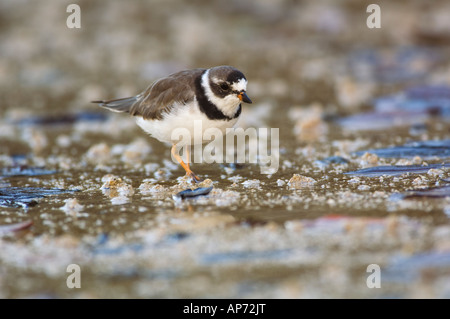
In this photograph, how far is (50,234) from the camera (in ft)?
11.5

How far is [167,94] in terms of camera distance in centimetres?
485

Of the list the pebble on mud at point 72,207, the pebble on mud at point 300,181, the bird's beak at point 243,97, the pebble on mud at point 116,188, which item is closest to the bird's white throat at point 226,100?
the bird's beak at point 243,97

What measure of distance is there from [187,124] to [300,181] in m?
0.92

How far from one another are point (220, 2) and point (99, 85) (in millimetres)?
4789

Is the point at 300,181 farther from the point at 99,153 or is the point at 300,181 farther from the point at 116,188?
the point at 99,153

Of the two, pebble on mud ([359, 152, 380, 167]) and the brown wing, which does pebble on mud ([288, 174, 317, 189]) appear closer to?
pebble on mud ([359, 152, 380, 167])

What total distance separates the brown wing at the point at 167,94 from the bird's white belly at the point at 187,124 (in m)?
0.07

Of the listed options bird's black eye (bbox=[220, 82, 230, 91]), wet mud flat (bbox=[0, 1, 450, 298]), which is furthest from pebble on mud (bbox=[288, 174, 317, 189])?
bird's black eye (bbox=[220, 82, 230, 91])

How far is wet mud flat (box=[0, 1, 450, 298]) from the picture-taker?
9.52 ft

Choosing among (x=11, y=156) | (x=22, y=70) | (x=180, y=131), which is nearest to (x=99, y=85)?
(x=22, y=70)

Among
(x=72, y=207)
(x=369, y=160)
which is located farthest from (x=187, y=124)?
(x=369, y=160)

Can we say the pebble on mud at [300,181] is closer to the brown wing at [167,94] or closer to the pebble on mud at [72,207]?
the brown wing at [167,94]

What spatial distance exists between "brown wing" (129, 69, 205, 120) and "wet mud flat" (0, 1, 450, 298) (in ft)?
1.55

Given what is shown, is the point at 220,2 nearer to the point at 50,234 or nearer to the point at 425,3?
the point at 425,3
